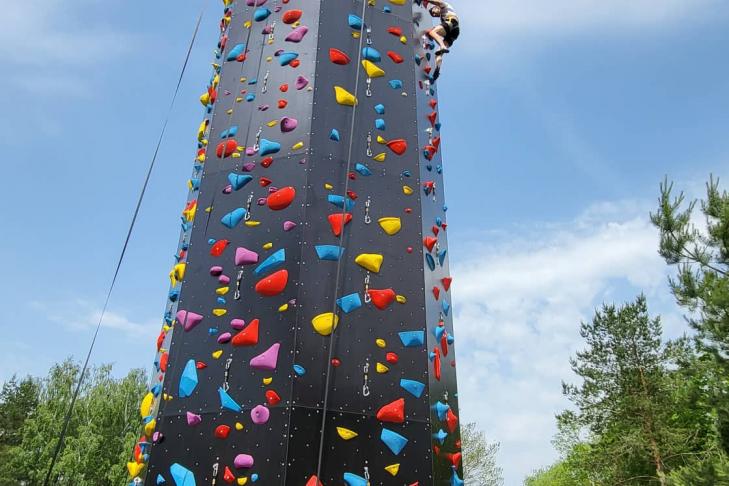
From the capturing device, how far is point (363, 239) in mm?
4793

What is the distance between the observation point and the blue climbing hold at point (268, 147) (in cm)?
507

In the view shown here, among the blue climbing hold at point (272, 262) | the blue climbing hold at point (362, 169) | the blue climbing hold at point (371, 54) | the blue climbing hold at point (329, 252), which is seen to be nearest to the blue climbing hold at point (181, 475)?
the blue climbing hold at point (272, 262)

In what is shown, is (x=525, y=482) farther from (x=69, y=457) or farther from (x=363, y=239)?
(x=363, y=239)

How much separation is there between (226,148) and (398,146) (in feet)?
5.78

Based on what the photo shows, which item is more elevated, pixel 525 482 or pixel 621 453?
pixel 525 482

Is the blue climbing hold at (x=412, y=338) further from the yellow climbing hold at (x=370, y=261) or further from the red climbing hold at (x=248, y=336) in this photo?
the red climbing hold at (x=248, y=336)

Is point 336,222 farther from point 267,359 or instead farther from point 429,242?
point 267,359

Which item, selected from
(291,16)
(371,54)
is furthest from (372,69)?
(291,16)

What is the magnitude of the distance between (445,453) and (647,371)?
51.7 ft

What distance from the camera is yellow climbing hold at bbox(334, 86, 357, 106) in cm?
538

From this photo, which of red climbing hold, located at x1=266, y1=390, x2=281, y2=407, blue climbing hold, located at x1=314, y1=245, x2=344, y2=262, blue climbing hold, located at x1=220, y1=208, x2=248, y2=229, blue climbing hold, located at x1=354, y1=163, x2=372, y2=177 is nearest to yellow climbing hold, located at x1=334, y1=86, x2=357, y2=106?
blue climbing hold, located at x1=354, y1=163, x2=372, y2=177

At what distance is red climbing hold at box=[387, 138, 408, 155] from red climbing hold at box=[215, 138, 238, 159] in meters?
1.57

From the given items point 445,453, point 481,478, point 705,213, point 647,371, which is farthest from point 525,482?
point 445,453

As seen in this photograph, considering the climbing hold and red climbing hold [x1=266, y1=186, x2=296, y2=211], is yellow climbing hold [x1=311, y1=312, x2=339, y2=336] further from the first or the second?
red climbing hold [x1=266, y1=186, x2=296, y2=211]
